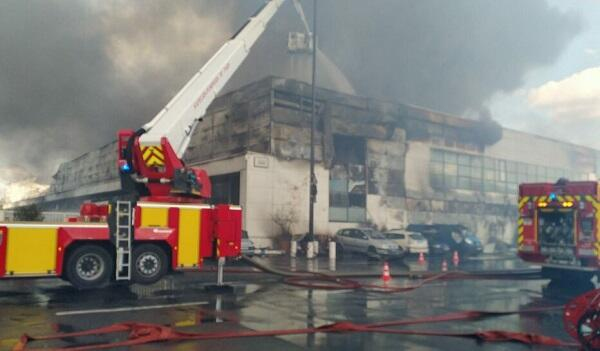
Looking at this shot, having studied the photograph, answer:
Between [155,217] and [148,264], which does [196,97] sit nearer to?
[155,217]

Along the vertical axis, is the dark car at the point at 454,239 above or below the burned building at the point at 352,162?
below

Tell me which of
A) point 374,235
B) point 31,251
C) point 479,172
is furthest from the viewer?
point 479,172

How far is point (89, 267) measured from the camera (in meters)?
10.8

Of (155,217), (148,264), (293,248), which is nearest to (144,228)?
(155,217)

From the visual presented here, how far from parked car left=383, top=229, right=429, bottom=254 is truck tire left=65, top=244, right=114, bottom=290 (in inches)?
619

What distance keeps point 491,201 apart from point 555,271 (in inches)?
1056

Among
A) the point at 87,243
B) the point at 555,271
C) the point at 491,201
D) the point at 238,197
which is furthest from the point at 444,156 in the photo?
the point at 87,243

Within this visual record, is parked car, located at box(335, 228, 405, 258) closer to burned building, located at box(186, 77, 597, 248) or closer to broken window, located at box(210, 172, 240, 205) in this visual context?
burned building, located at box(186, 77, 597, 248)

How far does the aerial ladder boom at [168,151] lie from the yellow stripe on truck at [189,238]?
1.70 feet

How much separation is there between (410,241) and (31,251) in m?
17.9

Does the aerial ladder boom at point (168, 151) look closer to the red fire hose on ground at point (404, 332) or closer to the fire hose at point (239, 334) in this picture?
the fire hose at point (239, 334)

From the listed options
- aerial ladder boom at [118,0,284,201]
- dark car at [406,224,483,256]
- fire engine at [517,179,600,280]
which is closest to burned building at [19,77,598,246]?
dark car at [406,224,483,256]

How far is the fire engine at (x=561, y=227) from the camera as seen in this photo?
42.1 ft

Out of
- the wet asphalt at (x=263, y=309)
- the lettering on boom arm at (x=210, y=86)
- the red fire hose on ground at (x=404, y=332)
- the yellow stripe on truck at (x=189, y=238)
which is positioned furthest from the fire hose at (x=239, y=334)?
the lettering on boom arm at (x=210, y=86)
